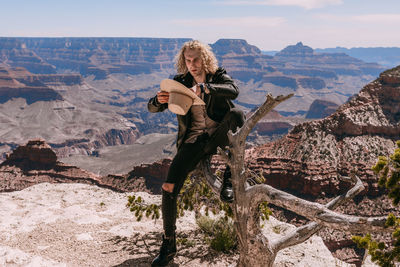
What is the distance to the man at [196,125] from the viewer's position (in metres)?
4.31

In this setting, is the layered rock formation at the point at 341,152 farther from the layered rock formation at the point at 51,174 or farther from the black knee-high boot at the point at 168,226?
the black knee-high boot at the point at 168,226

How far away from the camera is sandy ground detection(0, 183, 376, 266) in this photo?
5480mm

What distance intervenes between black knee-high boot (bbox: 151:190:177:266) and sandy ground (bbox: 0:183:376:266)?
0.75 meters

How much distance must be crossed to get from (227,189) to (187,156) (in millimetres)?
758

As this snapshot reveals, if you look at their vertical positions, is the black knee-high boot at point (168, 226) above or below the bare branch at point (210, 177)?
below

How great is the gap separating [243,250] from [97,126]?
203490mm

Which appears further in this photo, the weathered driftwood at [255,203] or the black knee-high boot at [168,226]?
the black knee-high boot at [168,226]

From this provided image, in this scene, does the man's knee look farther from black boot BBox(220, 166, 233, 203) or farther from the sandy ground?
the sandy ground

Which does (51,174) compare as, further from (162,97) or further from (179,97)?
(179,97)

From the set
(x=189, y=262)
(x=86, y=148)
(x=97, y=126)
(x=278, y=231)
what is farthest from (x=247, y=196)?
(x=97, y=126)

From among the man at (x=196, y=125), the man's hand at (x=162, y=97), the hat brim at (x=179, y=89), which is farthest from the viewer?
the man at (x=196, y=125)

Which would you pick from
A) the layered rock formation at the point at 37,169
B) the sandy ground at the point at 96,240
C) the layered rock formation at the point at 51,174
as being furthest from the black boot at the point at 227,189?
the layered rock formation at the point at 37,169

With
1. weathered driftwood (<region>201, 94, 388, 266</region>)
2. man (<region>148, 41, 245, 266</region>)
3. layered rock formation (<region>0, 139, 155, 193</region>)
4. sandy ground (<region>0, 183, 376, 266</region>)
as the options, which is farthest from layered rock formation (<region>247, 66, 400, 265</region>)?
man (<region>148, 41, 245, 266</region>)

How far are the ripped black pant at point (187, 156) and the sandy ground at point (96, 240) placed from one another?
1.39 metres
